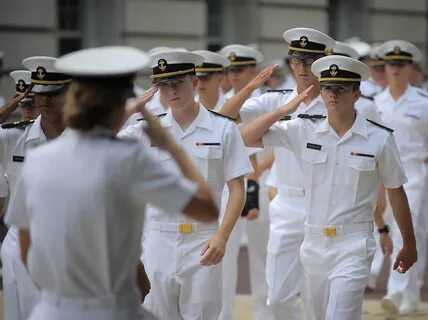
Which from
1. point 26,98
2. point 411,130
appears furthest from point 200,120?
point 411,130

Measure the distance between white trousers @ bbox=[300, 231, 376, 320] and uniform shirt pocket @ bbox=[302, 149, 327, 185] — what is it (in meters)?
0.34

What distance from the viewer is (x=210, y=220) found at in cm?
487

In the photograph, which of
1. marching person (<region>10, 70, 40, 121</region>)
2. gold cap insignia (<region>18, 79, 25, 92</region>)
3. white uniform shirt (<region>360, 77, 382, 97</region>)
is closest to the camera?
marching person (<region>10, 70, 40, 121</region>)

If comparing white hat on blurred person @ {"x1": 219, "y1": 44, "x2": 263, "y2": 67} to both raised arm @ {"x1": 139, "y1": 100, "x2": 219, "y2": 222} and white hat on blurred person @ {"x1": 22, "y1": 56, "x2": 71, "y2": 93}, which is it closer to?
white hat on blurred person @ {"x1": 22, "y1": 56, "x2": 71, "y2": 93}

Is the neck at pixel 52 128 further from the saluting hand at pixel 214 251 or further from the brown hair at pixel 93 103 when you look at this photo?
the brown hair at pixel 93 103

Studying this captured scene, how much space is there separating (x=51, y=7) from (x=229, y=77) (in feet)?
19.6

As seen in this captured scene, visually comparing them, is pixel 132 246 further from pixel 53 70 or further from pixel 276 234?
pixel 276 234

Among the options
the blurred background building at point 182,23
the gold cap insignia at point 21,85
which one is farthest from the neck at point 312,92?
the blurred background building at point 182,23

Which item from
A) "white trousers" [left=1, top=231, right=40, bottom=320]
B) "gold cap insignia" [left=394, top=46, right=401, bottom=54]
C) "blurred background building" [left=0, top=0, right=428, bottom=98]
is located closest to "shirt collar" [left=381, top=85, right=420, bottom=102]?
"gold cap insignia" [left=394, top=46, right=401, bottom=54]

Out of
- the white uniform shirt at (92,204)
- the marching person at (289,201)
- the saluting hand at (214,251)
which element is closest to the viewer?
the white uniform shirt at (92,204)

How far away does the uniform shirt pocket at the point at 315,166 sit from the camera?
7449mm

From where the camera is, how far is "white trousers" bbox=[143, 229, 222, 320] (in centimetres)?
727

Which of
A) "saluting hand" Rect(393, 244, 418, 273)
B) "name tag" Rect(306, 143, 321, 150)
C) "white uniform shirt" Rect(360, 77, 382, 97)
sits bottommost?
"white uniform shirt" Rect(360, 77, 382, 97)

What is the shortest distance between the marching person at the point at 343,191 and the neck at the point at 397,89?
3.78 m
